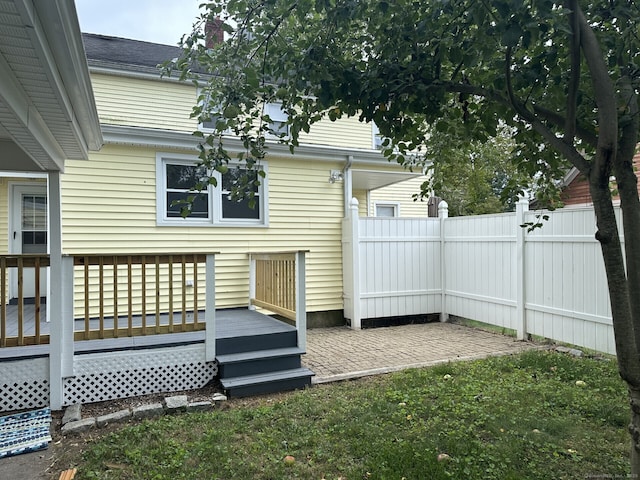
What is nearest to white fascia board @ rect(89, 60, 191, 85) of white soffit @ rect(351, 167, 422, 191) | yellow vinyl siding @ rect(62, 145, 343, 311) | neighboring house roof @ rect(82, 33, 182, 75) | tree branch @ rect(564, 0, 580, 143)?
neighboring house roof @ rect(82, 33, 182, 75)

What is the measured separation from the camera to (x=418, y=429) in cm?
336

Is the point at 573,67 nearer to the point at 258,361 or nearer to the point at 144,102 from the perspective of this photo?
the point at 258,361

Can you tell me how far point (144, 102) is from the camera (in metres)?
7.95

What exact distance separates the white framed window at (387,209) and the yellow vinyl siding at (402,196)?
79 millimetres

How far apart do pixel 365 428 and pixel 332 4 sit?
3044 mm

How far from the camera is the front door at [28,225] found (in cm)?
733

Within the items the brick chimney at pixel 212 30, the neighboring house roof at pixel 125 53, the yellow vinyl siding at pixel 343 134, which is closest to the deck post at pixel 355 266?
the yellow vinyl siding at pixel 343 134

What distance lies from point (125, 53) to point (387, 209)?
23.3 ft

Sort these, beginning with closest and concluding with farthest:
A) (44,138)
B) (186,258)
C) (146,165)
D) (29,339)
→ (44,138) → (29,339) → (186,258) → (146,165)

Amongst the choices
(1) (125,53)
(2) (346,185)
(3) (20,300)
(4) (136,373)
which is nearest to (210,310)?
(4) (136,373)

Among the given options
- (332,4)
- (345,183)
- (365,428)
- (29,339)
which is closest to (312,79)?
(332,4)

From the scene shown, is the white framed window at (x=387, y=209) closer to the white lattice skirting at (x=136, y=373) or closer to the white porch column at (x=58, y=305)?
the white lattice skirting at (x=136, y=373)

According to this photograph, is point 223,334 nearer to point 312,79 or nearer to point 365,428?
point 365,428

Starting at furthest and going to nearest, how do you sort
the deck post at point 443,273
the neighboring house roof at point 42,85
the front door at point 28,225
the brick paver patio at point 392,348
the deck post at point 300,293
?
the deck post at point 443,273, the front door at point 28,225, the brick paver patio at point 392,348, the deck post at point 300,293, the neighboring house roof at point 42,85
